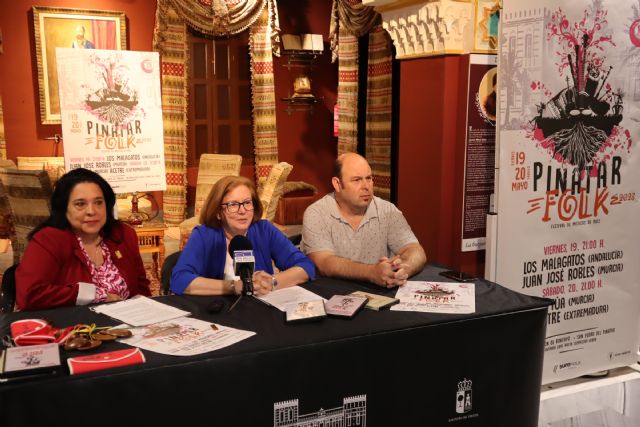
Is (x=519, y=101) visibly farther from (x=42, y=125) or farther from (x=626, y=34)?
(x=42, y=125)

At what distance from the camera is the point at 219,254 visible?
2.62m

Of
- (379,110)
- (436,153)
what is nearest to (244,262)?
(436,153)

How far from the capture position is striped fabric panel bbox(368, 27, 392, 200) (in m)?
6.72

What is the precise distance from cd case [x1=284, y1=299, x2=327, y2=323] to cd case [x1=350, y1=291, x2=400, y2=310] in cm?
18

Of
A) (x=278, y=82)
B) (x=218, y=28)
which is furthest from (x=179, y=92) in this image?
(x=278, y=82)

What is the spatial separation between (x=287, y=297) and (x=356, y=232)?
814 millimetres

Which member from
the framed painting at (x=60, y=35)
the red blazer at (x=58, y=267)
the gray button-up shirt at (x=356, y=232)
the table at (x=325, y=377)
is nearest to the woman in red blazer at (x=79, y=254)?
the red blazer at (x=58, y=267)

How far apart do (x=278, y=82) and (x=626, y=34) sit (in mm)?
5255

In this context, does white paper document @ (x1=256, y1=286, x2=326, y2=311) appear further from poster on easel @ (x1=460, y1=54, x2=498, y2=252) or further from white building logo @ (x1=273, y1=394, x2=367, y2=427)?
poster on easel @ (x1=460, y1=54, x2=498, y2=252)

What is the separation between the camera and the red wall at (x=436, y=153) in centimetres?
329

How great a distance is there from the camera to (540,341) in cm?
227

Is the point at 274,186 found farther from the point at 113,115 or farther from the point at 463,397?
the point at 463,397

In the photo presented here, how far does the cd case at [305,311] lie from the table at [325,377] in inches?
1.0

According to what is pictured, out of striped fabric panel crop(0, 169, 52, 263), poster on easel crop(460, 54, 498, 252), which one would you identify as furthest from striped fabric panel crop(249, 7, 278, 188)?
poster on easel crop(460, 54, 498, 252)
